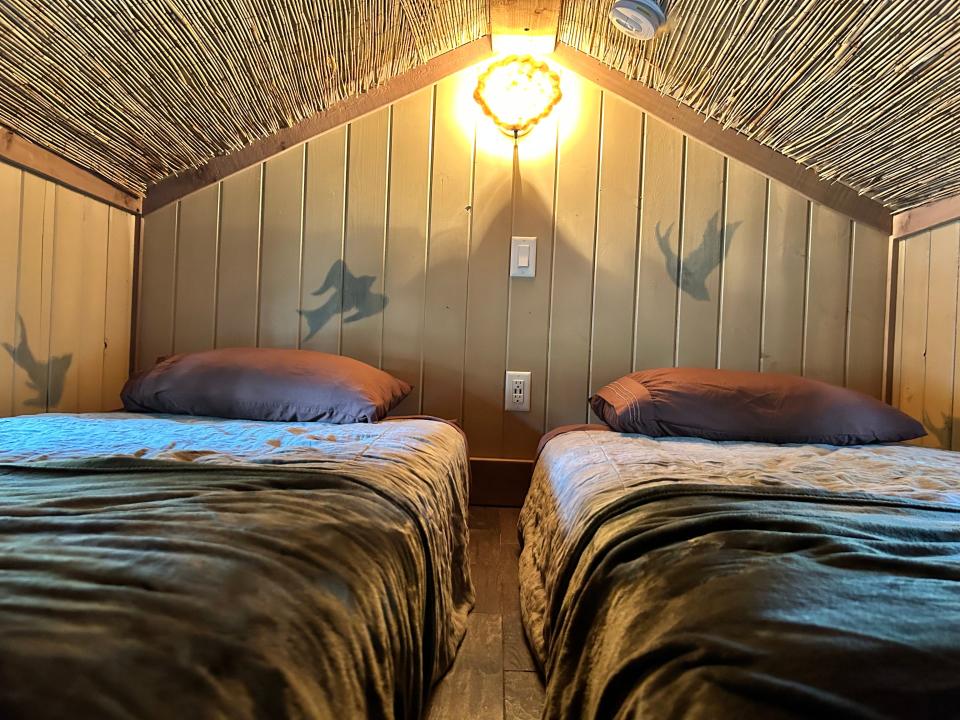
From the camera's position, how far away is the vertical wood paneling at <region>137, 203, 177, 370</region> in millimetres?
1899

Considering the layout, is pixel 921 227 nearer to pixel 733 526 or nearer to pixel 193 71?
pixel 733 526

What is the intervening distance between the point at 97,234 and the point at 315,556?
5.49 feet

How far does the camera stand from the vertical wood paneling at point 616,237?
183 centimetres

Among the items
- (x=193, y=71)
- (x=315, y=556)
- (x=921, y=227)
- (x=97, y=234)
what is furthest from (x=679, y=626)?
(x=97, y=234)

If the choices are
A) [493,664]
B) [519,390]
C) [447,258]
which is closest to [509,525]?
[519,390]

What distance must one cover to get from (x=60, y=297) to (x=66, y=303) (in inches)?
1.1

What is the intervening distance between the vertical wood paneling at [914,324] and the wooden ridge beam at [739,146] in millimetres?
122

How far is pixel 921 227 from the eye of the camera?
170 cm

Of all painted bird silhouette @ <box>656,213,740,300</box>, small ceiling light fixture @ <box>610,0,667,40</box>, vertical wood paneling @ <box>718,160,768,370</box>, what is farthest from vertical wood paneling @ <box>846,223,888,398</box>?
small ceiling light fixture @ <box>610,0,667,40</box>

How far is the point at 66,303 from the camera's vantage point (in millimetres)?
1638

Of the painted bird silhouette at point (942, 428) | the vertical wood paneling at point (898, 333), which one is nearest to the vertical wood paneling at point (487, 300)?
the vertical wood paneling at point (898, 333)

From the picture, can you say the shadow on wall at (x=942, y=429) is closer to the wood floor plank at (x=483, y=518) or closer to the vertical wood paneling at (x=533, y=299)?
the vertical wood paneling at (x=533, y=299)

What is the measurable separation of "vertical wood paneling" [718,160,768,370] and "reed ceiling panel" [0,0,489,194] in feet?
3.21

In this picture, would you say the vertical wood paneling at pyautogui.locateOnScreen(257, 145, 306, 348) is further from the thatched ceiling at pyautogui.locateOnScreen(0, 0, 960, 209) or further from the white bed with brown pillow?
the white bed with brown pillow
